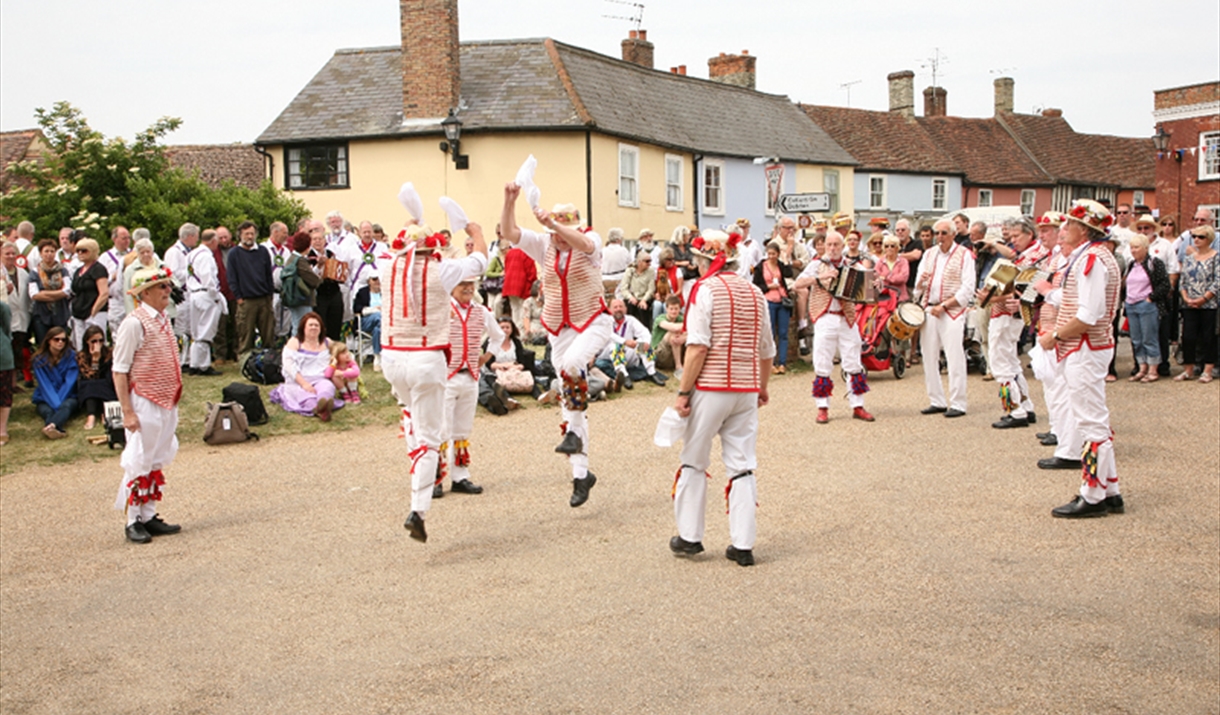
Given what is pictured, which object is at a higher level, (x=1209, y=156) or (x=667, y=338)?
(x=1209, y=156)

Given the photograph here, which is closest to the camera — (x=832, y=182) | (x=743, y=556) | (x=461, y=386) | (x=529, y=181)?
(x=743, y=556)

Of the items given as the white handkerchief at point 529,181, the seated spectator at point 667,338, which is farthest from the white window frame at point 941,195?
the white handkerchief at point 529,181

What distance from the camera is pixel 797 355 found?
16.6 meters

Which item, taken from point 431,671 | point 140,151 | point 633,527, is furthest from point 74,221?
point 431,671

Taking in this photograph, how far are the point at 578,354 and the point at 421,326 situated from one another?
1.30 metres

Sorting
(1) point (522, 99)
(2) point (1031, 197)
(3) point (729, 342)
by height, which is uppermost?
(1) point (522, 99)

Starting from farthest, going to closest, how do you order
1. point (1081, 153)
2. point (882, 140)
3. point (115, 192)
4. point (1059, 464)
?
point (1081, 153) → point (882, 140) → point (115, 192) → point (1059, 464)

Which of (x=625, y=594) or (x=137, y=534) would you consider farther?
(x=137, y=534)

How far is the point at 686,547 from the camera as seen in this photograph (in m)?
6.63

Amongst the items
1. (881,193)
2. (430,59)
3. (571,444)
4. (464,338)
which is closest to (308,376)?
(464,338)

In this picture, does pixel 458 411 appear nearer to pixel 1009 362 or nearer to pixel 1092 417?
pixel 1092 417

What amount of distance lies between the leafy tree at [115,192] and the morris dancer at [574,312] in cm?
1472

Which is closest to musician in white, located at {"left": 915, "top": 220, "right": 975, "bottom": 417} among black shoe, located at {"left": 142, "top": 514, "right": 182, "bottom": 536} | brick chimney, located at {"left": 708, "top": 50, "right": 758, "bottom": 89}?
black shoe, located at {"left": 142, "top": 514, "right": 182, "bottom": 536}

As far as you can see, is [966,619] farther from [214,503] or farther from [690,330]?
[214,503]
